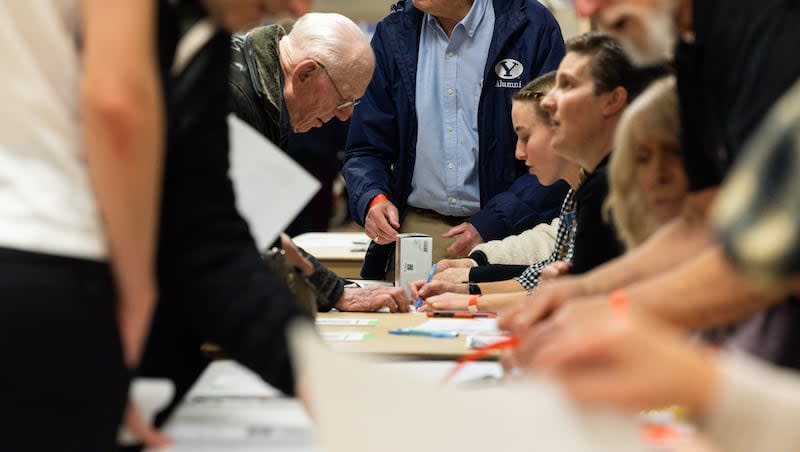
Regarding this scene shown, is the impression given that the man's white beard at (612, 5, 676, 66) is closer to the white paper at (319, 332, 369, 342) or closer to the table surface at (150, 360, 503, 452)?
the table surface at (150, 360, 503, 452)

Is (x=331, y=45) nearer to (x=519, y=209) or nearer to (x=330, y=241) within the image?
(x=519, y=209)

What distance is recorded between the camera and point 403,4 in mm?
3896

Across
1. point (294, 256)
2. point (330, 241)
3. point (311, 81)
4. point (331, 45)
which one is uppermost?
point (331, 45)

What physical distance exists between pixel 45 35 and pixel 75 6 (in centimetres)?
4

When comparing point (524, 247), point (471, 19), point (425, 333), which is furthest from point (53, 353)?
point (471, 19)

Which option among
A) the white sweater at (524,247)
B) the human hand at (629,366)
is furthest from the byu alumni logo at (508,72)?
the human hand at (629,366)

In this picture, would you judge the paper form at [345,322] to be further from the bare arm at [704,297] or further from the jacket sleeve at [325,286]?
the bare arm at [704,297]

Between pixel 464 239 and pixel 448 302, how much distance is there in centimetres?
80

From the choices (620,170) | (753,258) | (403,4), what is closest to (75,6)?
(753,258)

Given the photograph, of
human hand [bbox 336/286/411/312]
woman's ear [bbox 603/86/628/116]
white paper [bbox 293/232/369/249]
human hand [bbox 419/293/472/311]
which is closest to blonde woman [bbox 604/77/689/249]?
woman's ear [bbox 603/86/628/116]

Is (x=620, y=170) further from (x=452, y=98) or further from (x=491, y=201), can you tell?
(x=452, y=98)

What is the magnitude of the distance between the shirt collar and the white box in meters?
1.04

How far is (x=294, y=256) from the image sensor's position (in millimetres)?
2414

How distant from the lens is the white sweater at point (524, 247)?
10.9 feet
